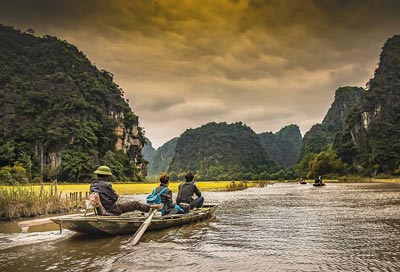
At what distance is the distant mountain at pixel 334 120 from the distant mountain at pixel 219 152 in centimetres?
1943

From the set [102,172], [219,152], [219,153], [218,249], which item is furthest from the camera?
[219,152]

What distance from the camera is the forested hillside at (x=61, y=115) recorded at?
2616 inches

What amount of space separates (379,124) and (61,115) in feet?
255

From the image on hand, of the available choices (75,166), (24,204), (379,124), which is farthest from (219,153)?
(24,204)

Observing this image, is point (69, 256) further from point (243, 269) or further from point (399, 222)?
point (399, 222)

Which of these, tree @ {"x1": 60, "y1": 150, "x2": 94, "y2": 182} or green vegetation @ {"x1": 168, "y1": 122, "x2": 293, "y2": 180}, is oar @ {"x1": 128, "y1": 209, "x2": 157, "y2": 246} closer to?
tree @ {"x1": 60, "y1": 150, "x2": 94, "y2": 182}

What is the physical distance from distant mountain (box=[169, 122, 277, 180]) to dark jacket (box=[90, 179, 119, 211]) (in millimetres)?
125875

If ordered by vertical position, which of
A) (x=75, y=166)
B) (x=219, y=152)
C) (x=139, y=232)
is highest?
(x=219, y=152)

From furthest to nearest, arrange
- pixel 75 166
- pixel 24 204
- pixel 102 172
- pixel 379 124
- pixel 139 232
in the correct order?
pixel 379 124 < pixel 75 166 < pixel 24 204 < pixel 102 172 < pixel 139 232

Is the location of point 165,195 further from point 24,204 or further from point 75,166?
point 75,166

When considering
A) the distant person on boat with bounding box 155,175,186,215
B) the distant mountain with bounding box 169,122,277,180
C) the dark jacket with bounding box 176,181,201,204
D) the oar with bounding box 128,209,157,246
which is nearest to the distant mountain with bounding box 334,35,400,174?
the distant mountain with bounding box 169,122,277,180

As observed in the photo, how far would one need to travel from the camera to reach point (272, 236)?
32.6 ft

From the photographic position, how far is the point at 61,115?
7194cm

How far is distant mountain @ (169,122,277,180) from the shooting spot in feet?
493
